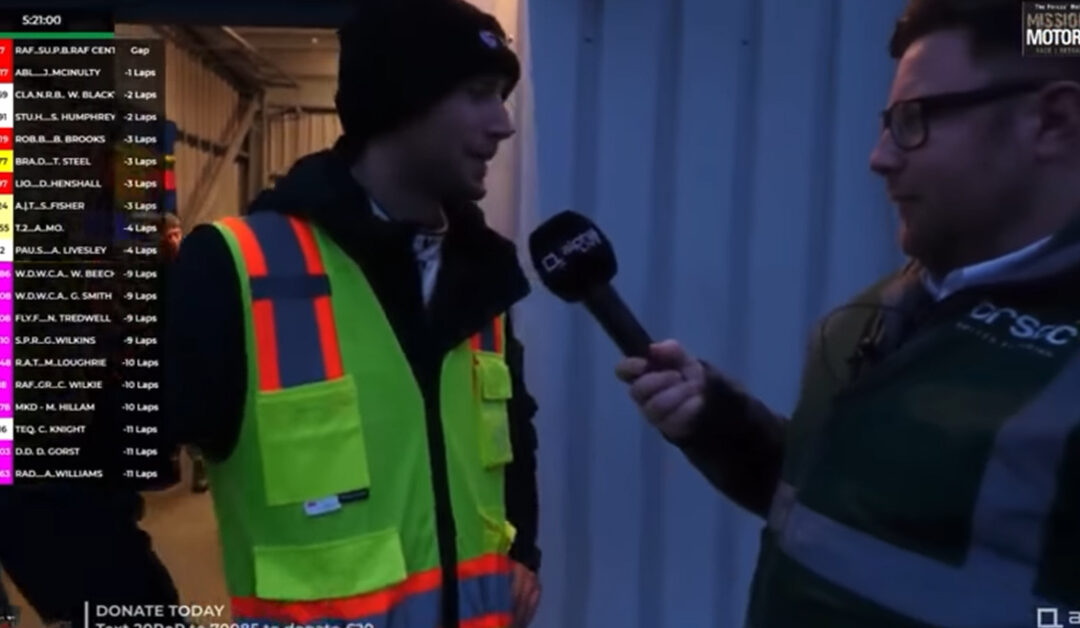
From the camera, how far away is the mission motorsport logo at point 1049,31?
1.21m

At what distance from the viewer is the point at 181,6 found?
242cm

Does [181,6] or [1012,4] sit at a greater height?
[181,6]

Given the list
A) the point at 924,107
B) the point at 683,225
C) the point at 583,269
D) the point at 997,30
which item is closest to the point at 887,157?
the point at 924,107

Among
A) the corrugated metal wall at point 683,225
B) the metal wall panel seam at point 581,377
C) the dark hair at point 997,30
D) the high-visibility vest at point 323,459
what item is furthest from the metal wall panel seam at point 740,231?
the dark hair at point 997,30

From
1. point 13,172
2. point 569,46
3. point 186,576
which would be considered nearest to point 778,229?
point 569,46

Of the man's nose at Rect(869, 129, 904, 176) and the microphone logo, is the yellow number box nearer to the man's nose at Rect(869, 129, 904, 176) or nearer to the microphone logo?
the microphone logo

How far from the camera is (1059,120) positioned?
1.16 metres

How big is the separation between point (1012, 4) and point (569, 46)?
1396 mm

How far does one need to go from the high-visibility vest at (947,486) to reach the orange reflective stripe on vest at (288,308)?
687mm

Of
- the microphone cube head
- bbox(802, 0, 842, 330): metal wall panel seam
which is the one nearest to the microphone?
the microphone cube head

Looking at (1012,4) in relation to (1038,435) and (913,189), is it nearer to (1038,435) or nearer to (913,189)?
(913,189)

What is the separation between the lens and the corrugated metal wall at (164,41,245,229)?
20.0ft

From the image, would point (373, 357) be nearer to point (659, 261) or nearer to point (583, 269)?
point (583, 269)
